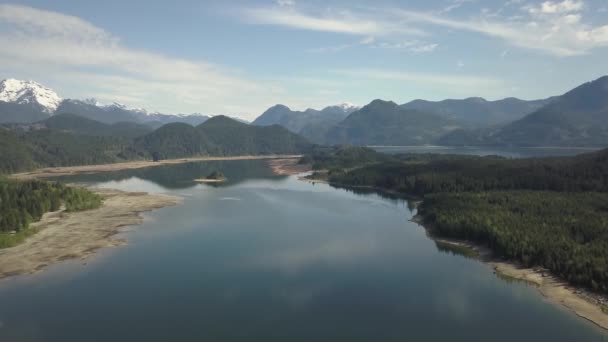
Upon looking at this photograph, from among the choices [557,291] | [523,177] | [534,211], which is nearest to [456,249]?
[534,211]

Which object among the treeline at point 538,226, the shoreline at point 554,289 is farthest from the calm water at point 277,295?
the treeline at point 538,226

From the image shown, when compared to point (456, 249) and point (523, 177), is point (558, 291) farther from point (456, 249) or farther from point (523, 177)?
point (523, 177)

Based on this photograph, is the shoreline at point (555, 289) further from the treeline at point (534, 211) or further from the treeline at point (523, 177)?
the treeline at point (523, 177)

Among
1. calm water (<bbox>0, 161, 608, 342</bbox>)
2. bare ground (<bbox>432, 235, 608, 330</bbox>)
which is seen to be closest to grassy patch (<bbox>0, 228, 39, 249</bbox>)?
calm water (<bbox>0, 161, 608, 342</bbox>)

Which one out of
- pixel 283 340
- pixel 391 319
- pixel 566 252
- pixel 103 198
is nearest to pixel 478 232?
pixel 566 252

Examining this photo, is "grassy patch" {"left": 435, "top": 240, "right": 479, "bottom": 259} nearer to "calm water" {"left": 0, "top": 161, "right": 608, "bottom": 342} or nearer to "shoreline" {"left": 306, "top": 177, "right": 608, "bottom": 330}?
"shoreline" {"left": 306, "top": 177, "right": 608, "bottom": 330}

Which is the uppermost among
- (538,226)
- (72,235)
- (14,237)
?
(14,237)
